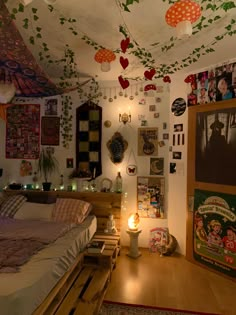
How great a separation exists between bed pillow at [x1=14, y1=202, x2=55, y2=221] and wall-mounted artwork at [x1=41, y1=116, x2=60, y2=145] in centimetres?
106

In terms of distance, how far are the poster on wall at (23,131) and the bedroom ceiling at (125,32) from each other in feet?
3.41

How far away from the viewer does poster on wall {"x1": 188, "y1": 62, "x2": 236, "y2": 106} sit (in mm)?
2883

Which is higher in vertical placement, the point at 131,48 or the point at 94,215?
the point at 131,48

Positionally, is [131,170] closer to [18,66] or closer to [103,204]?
[103,204]

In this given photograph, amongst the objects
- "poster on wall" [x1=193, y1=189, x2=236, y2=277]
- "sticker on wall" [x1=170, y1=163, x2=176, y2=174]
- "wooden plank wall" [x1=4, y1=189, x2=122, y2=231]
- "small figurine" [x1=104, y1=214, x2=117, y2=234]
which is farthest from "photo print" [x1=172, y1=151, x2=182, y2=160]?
"small figurine" [x1=104, y1=214, x2=117, y2=234]

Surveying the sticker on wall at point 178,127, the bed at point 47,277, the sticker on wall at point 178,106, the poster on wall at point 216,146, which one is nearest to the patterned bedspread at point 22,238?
the bed at point 47,277

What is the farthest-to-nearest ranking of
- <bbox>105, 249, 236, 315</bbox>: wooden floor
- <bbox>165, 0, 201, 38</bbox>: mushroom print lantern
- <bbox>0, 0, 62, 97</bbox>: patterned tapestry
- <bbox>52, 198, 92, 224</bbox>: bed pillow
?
<bbox>52, 198, 92, 224</bbox>: bed pillow < <bbox>105, 249, 236, 315</bbox>: wooden floor < <bbox>0, 0, 62, 97</bbox>: patterned tapestry < <bbox>165, 0, 201, 38</bbox>: mushroom print lantern

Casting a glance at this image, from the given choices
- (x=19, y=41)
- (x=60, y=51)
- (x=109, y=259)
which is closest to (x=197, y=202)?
(x=109, y=259)

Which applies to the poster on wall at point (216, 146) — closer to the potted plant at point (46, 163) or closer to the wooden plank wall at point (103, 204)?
the wooden plank wall at point (103, 204)

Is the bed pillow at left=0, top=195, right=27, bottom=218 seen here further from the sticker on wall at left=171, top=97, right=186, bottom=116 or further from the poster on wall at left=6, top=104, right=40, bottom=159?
the sticker on wall at left=171, top=97, right=186, bottom=116

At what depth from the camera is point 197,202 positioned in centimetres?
319

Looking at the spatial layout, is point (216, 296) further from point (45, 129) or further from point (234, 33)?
point (45, 129)

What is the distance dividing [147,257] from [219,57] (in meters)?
2.69

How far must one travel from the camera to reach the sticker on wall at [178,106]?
3432 millimetres
